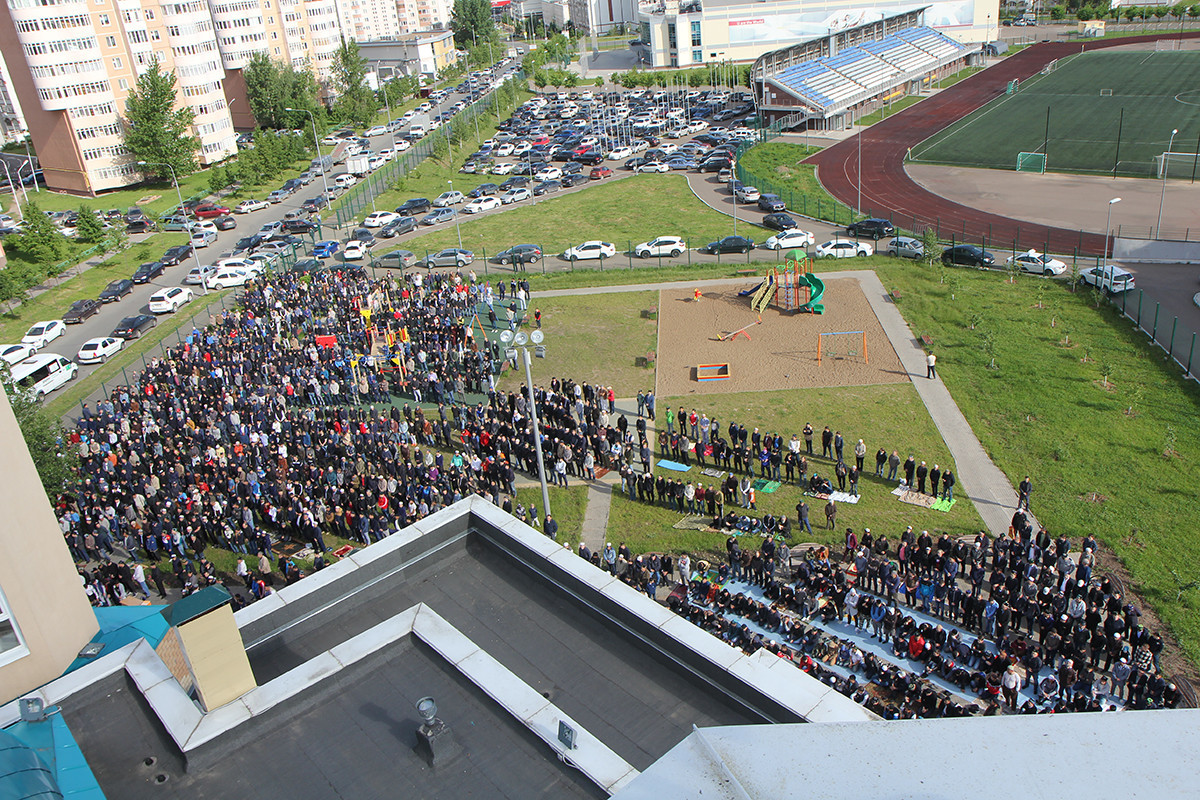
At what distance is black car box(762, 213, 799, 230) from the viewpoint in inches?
2183

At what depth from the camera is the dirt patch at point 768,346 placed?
3572 cm

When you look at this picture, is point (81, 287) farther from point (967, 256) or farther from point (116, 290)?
point (967, 256)

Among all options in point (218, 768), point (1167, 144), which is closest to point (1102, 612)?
point (218, 768)

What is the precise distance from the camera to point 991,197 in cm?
5822

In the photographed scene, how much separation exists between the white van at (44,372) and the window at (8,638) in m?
32.2

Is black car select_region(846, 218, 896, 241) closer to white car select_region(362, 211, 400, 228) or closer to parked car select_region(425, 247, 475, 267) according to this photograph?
parked car select_region(425, 247, 475, 267)

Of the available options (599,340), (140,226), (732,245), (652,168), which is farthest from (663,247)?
(140,226)

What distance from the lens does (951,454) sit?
97.5 feet

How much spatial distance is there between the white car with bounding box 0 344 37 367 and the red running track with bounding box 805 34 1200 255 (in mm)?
49216

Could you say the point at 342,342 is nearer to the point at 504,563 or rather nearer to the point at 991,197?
the point at 504,563

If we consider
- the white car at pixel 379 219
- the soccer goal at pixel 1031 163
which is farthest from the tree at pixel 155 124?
the soccer goal at pixel 1031 163

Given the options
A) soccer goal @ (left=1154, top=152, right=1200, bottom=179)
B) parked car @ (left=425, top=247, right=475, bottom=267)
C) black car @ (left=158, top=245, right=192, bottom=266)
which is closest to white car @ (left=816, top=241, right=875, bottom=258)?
parked car @ (left=425, top=247, right=475, bottom=267)

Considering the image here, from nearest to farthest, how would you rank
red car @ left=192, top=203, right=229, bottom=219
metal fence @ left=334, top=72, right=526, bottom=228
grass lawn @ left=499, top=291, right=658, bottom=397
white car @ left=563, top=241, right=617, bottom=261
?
grass lawn @ left=499, top=291, right=658, bottom=397 → white car @ left=563, top=241, right=617, bottom=261 → metal fence @ left=334, top=72, right=526, bottom=228 → red car @ left=192, top=203, right=229, bottom=219

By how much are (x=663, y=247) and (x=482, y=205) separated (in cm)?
2033
